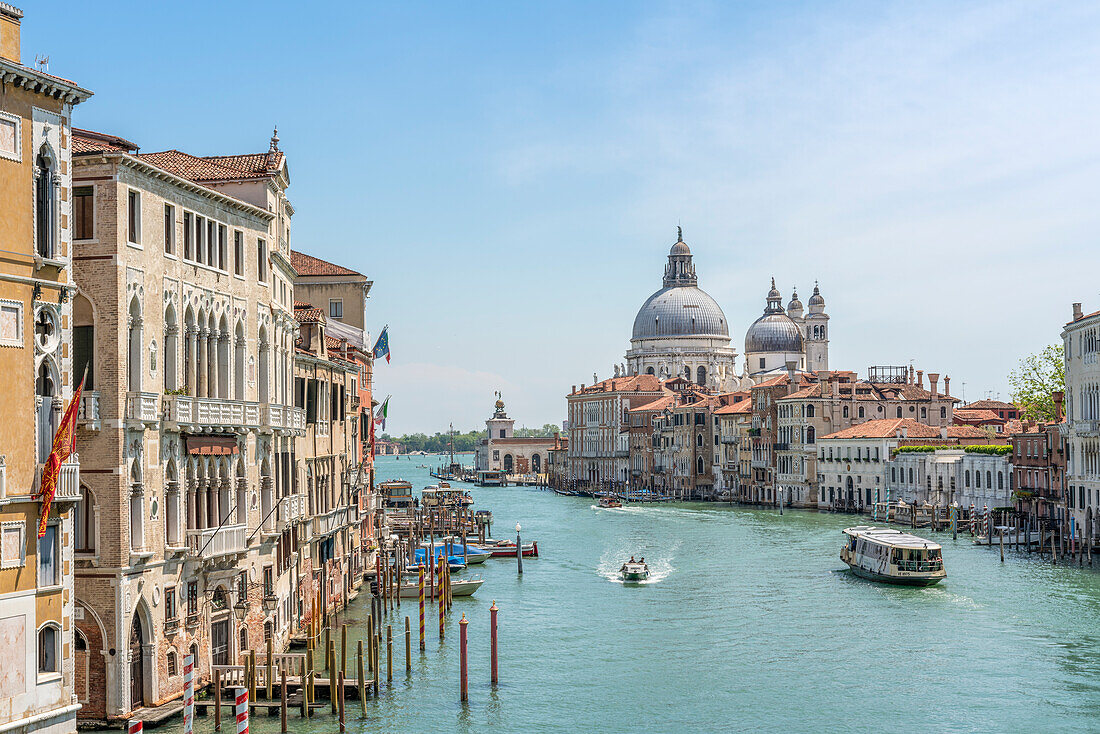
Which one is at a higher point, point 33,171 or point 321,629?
point 33,171

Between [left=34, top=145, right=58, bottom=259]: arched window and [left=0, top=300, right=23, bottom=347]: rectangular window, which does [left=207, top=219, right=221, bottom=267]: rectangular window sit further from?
[left=0, top=300, right=23, bottom=347]: rectangular window

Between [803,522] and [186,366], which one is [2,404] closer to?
[186,366]

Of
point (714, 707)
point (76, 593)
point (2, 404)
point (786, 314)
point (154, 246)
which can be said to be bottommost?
point (714, 707)

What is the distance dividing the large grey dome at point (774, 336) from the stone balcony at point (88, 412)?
304 ft

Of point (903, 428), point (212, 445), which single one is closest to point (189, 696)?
point (212, 445)

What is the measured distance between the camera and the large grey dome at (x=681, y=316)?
113938 millimetres

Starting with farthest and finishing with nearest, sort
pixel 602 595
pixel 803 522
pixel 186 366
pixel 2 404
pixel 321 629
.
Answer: pixel 803 522 → pixel 602 595 → pixel 321 629 → pixel 186 366 → pixel 2 404

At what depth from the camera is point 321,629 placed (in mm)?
25641

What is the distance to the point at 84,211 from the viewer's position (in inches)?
663

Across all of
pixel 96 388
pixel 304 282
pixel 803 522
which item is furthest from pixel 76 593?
pixel 803 522

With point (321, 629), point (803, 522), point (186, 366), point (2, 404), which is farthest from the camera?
point (803, 522)

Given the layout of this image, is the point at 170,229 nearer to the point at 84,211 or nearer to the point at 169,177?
the point at 169,177

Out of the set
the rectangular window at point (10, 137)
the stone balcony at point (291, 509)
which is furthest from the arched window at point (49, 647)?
the stone balcony at point (291, 509)

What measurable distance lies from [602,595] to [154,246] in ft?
64.1
